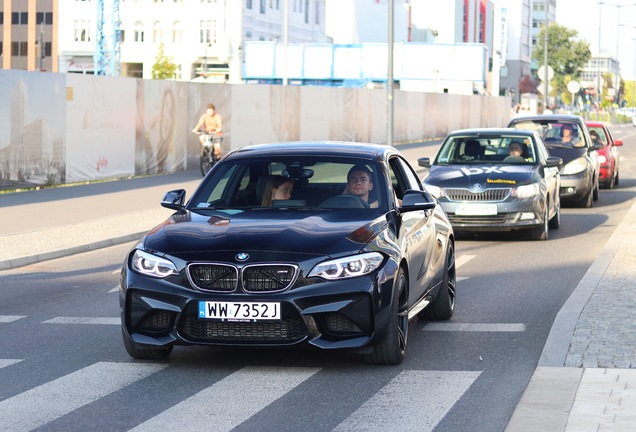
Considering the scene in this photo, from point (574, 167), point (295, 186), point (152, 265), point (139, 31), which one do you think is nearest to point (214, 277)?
point (152, 265)

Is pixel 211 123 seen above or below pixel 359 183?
above

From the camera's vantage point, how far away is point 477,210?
16719 mm

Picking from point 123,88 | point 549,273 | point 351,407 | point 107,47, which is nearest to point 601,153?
point 123,88

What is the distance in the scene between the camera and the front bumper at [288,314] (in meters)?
7.62

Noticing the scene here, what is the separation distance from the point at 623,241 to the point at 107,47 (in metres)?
89.5

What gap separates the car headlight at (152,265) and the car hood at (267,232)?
6cm

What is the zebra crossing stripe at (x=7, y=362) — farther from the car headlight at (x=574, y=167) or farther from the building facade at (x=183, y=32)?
the building facade at (x=183, y=32)

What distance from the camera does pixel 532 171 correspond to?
17.3 meters

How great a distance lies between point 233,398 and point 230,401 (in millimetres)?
87

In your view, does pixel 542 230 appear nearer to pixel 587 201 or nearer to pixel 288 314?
pixel 587 201

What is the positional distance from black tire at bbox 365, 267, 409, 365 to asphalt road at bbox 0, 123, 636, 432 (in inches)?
3.2

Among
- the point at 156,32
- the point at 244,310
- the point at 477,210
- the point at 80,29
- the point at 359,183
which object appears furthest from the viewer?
the point at 80,29

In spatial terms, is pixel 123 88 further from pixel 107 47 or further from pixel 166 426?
pixel 107 47

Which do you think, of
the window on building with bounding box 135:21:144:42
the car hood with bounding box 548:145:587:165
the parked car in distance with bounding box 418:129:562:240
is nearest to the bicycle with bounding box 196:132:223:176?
the car hood with bounding box 548:145:587:165
